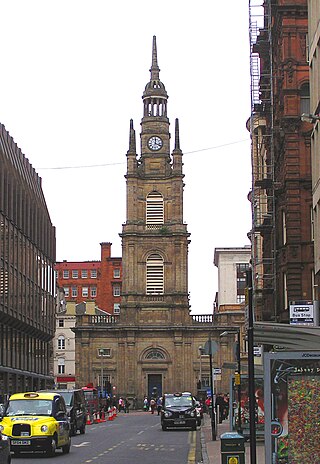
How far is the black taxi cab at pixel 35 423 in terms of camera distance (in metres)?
27.5

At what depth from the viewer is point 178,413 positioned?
4800 centimetres

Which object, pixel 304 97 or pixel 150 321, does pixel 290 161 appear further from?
pixel 150 321

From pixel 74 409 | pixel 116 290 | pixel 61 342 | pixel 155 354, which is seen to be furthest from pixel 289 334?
pixel 116 290

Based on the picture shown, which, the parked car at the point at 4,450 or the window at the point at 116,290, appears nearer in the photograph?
the parked car at the point at 4,450

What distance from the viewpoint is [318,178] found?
32.7 m

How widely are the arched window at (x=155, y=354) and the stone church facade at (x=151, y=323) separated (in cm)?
10

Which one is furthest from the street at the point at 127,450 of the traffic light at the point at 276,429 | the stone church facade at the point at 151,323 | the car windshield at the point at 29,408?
the stone church facade at the point at 151,323

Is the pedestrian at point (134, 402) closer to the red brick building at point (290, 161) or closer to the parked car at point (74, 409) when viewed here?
the red brick building at point (290, 161)

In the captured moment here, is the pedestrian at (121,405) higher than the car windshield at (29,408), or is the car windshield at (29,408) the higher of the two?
the car windshield at (29,408)

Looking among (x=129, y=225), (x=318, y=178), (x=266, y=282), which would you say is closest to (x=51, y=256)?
(x=129, y=225)

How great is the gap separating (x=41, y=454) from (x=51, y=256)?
195ft

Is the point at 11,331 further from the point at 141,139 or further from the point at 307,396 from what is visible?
the point at 307,396

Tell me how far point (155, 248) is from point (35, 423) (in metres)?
74.0

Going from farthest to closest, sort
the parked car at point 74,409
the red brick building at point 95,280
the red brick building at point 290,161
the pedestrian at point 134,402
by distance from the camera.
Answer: the red brick building at point 95,280
the pedestrian at point 134,402
the red brick building at point 290,161
the parked car at point 74,409
